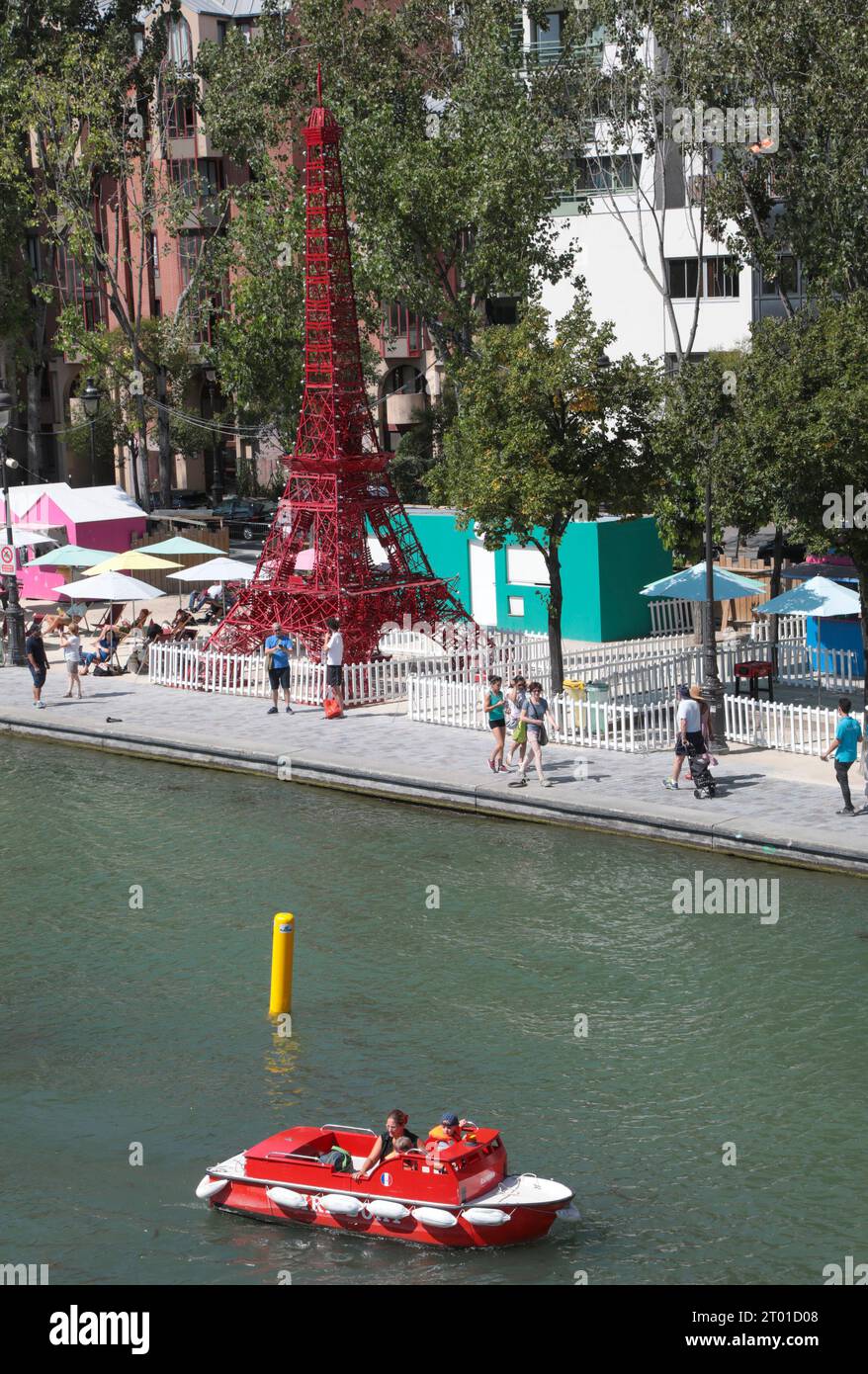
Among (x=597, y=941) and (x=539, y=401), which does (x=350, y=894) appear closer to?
(x=597, y=941)

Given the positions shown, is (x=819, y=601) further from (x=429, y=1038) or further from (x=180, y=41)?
(x=180, y=41)

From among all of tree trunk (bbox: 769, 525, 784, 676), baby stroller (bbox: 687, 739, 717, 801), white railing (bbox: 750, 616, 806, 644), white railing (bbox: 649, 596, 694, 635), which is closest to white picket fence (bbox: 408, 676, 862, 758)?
baby stroller (bbox: 687, 739, 717, 801)

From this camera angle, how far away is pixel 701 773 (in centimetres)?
2375

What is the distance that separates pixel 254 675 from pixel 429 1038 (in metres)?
17.0

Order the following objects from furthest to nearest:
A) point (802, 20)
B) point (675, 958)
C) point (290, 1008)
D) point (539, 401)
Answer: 1. point (802, 20)
2. point (539, 401)
3. point (675, 958)
4. point (290, 1008)

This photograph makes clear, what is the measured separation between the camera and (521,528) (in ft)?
98.3

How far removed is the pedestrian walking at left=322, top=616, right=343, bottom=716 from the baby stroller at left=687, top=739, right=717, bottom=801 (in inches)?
323

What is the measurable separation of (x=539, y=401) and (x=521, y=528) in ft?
7.01

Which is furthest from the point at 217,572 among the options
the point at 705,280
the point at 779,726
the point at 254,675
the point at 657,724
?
the point at 705,280

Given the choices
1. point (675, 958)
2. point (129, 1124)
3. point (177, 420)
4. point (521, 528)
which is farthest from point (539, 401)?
point (177, 420)

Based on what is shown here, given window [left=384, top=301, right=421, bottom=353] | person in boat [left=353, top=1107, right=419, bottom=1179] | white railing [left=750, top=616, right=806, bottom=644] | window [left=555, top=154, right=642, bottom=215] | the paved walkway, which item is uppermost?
window [left=555, top=154, right=642, bottom=215]

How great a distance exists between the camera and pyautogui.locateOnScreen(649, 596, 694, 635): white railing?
39125 millimetres

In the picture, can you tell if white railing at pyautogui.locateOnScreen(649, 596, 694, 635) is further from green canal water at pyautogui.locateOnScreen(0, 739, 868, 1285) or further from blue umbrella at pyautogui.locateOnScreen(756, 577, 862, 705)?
green canal water at pyautogui.locateOnScreen(0, 739, 868, 1285)
